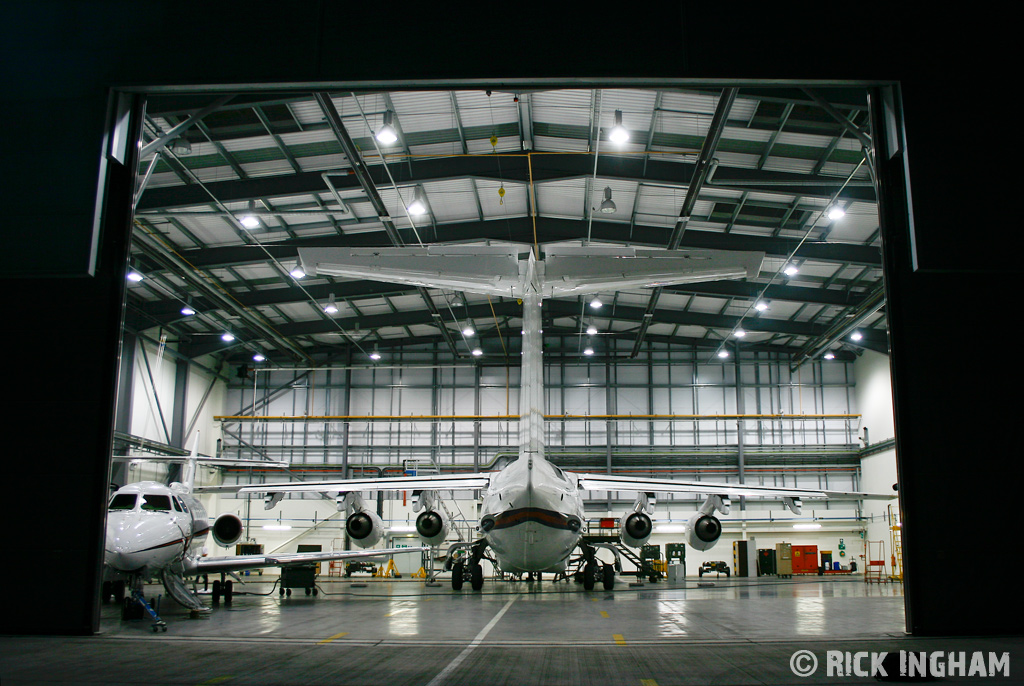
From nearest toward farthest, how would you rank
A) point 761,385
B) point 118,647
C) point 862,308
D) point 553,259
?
point 118,647
point 553,259
point 862,308
point 761,385

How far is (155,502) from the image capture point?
1493 centimetres

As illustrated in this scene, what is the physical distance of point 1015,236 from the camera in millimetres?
9328

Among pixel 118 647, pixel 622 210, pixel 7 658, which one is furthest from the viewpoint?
pixel 622 210

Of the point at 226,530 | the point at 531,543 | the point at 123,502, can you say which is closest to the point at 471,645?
the point at 531,543

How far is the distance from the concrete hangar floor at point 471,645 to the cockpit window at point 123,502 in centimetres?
203

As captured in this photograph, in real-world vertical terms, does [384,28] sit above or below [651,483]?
above

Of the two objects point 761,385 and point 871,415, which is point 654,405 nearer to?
point 761,385

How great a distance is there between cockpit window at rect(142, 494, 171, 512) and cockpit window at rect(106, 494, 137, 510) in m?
0.21

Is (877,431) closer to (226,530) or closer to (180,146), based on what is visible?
(226,530)

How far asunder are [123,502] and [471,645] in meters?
9.25

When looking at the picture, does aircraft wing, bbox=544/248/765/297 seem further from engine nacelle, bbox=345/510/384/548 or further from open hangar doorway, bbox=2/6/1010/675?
engine nacelle, bbox=345/510/384/548

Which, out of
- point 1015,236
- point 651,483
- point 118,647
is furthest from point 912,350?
point 651,483

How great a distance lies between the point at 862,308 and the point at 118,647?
2658 centimetres

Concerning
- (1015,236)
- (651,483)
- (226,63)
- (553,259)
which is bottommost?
(651,483)
